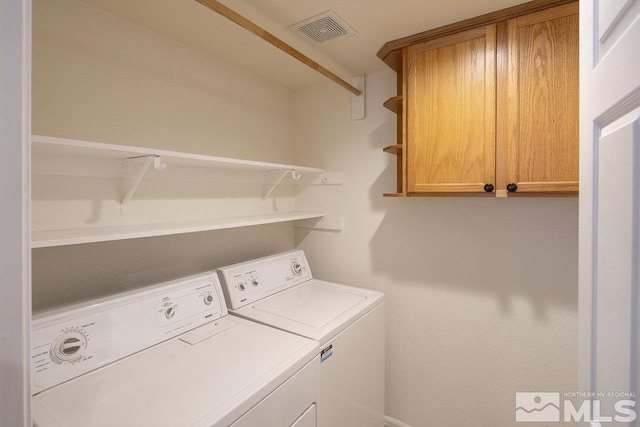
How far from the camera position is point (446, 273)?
1.80m

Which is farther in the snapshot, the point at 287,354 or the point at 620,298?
the point at 287,354

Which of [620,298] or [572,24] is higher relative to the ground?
[572,24]

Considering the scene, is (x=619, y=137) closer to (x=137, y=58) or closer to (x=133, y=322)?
(x=133, y=322)

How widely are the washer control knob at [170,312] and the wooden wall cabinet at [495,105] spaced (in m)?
1.25

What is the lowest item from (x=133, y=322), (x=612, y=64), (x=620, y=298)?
(x=133, y=322)

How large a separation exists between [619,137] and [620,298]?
1.00 feet

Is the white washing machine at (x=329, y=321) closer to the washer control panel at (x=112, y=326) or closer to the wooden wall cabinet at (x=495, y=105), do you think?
the washer control panel at (x=112, y=326)

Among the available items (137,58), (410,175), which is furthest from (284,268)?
(137,58)

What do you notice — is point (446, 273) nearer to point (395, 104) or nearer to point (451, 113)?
point (451, 113)

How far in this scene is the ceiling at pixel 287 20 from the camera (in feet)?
4.29

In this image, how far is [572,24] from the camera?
1.21m

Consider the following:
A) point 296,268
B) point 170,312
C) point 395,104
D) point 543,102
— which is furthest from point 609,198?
point 296,268

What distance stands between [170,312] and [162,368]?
28 cm

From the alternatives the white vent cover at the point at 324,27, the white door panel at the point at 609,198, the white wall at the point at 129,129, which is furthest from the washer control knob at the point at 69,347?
the white vent cover at the point at 324,27
